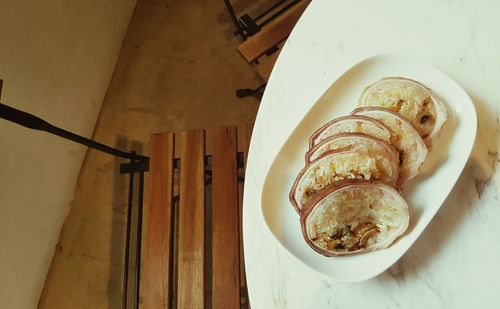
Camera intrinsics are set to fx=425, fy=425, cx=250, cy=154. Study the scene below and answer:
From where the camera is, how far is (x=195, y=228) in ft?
3.34

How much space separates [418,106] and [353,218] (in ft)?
0.60

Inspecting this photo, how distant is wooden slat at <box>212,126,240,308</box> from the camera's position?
0.97 m

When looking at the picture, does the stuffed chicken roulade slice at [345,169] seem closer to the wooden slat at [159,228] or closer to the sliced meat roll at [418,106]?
the sliced meat roll at [418,106]

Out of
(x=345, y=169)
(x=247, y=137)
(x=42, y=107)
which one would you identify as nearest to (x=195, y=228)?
(x=247, y=137)

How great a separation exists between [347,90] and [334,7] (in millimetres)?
181

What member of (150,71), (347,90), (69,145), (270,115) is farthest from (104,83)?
(347,90)

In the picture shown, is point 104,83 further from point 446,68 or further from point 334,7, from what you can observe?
point 446,68

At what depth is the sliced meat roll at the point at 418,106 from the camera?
597mm

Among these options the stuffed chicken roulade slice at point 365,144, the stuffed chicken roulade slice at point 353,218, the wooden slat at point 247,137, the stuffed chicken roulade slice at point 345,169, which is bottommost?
Answer: the stuffed chicken roulade slice at point 353,218

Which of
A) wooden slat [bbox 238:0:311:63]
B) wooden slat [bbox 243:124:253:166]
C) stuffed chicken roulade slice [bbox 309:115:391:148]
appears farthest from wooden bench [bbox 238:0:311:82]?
stuffed chicken roulade slice [bbox 309:115:391:148]

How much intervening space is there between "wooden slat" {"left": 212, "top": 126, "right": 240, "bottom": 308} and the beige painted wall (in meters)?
0.69

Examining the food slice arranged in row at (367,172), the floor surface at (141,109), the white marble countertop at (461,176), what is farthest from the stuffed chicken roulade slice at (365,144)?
the floor surface at (141,109)

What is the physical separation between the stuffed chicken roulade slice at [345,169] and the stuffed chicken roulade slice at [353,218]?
0.02m

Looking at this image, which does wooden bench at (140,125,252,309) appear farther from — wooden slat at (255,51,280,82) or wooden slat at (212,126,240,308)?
wooden slat at (255,51,280,82)
